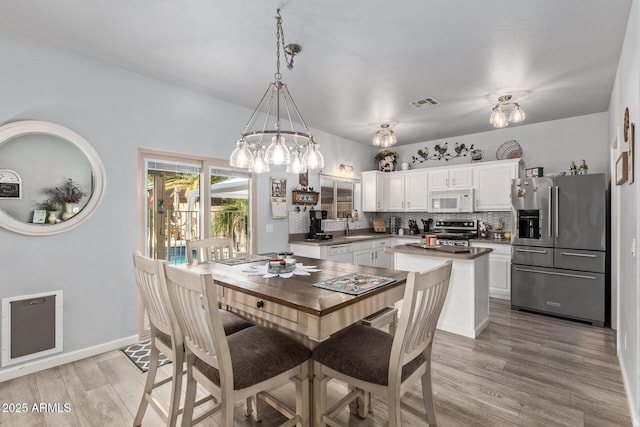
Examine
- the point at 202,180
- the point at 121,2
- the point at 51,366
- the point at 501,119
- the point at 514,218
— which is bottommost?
the point at 51,366

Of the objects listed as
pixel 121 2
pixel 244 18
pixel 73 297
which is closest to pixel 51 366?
pixel 73 297

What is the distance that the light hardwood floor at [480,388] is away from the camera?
6.48 feet

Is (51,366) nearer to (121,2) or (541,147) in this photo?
(121,2)

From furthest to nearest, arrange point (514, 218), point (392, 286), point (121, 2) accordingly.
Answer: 1. point (514, 218)
2. point (121, 2)
3. point (392, 286)

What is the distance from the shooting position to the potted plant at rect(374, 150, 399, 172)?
241 inches

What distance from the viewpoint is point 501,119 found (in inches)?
125

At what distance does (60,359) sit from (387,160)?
544 centimetres

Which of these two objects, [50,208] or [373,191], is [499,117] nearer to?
[373,191]

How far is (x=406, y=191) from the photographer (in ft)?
19.2

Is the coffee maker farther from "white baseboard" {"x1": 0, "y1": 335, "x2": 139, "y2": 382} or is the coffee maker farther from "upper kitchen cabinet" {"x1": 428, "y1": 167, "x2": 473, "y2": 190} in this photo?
"white baseboard" {"x1": 0, "y1": 335, "x2": 139, "y2": 382}

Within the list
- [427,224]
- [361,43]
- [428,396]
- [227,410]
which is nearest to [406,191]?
[427,224]

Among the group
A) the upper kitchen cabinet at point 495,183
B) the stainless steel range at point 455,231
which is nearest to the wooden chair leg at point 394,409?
the stainless steel range at point 455,231

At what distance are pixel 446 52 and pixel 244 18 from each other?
165cm

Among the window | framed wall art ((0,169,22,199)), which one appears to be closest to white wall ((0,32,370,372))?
framed wall art ((0,169,22,199))
